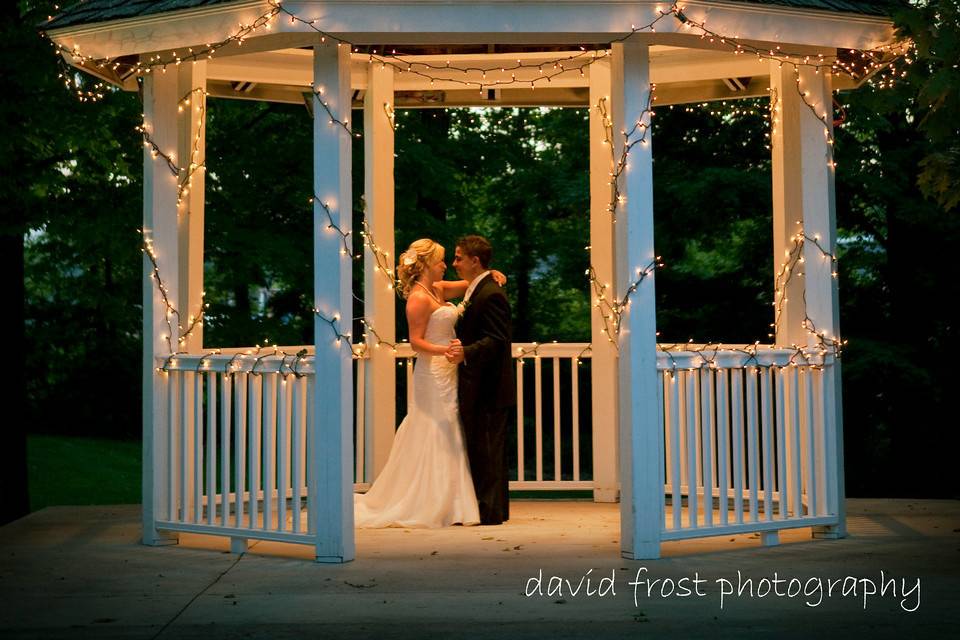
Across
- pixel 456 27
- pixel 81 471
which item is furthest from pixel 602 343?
pixel 81 471

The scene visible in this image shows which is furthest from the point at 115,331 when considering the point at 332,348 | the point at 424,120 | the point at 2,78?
the point at 332,348

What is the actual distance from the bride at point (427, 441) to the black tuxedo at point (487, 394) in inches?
3.2

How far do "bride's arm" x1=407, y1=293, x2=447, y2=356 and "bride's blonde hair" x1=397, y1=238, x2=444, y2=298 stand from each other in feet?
0.44

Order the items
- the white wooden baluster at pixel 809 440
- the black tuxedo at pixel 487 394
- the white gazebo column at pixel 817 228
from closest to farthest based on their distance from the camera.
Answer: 1. the white wooden baluster at pixel 809 440
2. the white gazebo column at pixel 817 228
3. the black tuxedo at pixel 487 394

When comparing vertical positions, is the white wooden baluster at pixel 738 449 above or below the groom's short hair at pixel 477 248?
below

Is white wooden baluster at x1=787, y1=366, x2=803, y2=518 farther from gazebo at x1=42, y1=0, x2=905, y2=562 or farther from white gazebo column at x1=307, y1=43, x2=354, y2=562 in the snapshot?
white gazebo column at x1=307, y1=43, x2=354, y2=562

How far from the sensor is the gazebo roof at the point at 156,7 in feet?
24.1

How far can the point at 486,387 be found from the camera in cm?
878

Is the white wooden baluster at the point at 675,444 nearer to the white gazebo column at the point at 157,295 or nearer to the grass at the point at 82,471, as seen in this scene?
the white gazebo column at the point at 157,295

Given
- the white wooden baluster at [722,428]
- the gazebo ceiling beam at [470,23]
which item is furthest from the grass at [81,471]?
the white wooden baluster at [722,428]

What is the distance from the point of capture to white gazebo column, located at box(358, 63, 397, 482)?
977 cm

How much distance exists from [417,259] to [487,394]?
1.01 metres

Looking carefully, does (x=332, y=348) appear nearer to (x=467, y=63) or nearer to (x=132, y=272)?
(x=467, y=63)

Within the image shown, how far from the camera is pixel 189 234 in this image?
8.45 metres
